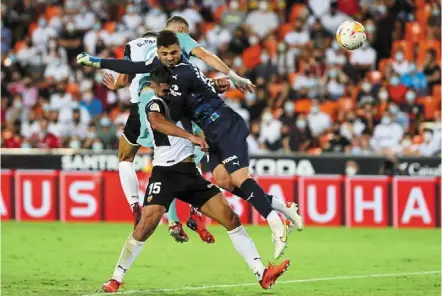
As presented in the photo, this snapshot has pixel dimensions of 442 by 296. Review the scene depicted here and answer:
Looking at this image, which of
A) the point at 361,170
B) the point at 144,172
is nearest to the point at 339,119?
the point at 361,170

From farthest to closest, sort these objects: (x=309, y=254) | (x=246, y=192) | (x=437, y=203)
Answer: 1. (x=437, y=203)
2. (x=309, y=254)
3. (x=246, y=192)

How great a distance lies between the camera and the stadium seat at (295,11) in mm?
25531

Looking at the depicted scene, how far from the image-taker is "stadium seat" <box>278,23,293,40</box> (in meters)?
25.4

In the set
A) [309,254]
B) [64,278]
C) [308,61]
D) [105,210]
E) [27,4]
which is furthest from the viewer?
[27,4]

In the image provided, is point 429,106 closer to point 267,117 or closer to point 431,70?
point 431,70

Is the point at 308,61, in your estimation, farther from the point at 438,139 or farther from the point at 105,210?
the point at 105,210

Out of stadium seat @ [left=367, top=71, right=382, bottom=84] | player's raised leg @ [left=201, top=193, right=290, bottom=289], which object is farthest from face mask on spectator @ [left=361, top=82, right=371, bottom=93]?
player's raised leg @ [left=201, top=193, right=290, bottom=289]

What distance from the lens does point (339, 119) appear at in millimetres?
22531

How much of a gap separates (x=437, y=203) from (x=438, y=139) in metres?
1.68

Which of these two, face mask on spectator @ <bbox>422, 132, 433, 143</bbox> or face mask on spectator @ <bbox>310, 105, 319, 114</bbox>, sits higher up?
face mask on spectator @ <bbox>310, 105, 319, 114</bbox>

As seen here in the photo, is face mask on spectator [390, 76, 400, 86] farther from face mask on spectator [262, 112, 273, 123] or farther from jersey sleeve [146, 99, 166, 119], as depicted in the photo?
jersey sleeve [146, 99, 166, 119]

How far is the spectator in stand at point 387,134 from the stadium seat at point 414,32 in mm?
2907

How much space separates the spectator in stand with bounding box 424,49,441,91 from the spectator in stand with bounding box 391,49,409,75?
48 cm

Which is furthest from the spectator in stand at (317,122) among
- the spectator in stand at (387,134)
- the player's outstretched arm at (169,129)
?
the player's outstretched arm at (169,129)
